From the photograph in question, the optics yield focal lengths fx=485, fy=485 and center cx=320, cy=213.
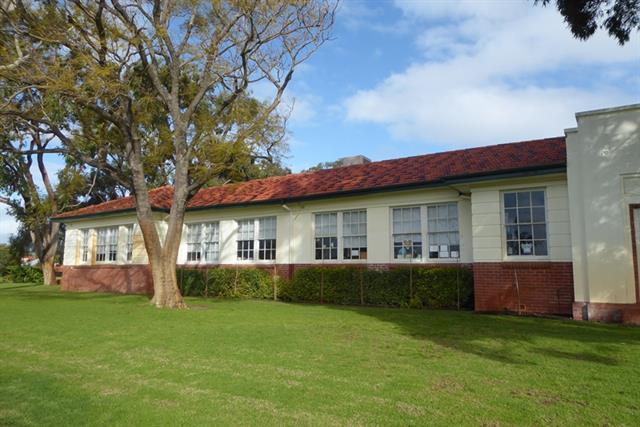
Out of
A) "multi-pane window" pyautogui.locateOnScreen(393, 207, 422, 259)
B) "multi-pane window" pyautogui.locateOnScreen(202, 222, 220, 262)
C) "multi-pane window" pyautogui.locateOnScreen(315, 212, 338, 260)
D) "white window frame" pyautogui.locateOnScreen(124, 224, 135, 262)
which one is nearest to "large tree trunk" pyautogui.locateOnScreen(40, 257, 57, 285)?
"white window frame" pyautogui.locateOnScreen(124, 224, 135, 262)

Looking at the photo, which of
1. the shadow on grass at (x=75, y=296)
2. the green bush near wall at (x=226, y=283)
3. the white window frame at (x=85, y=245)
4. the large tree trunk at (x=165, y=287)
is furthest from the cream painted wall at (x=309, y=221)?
the large tree trunk at (x=165, y=287)

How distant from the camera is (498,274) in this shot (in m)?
12.8

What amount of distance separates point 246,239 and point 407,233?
7091 millimetres

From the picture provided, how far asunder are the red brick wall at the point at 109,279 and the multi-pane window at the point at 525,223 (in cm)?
1539

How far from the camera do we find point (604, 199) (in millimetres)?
11242

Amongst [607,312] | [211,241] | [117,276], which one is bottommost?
[607,312]

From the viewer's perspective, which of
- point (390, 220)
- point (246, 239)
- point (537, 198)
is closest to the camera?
point (537, 198)

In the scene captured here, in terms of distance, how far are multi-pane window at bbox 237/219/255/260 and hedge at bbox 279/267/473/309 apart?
251cm

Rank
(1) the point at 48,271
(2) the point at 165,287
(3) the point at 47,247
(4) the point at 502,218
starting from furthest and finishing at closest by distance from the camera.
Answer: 1. (3) the point at 47,247
2. (1) the point at 48,271
3. (2) the point at 165,287
4. (4) the point at 502,218

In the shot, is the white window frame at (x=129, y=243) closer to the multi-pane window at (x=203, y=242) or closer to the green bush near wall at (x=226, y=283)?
the multi-pane window at (x=203, y=242)

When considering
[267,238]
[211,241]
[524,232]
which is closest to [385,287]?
[524,232]

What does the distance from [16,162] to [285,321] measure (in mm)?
28049

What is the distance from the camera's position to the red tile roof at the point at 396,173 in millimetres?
13938

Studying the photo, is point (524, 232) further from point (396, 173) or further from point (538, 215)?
point (396, 173)
